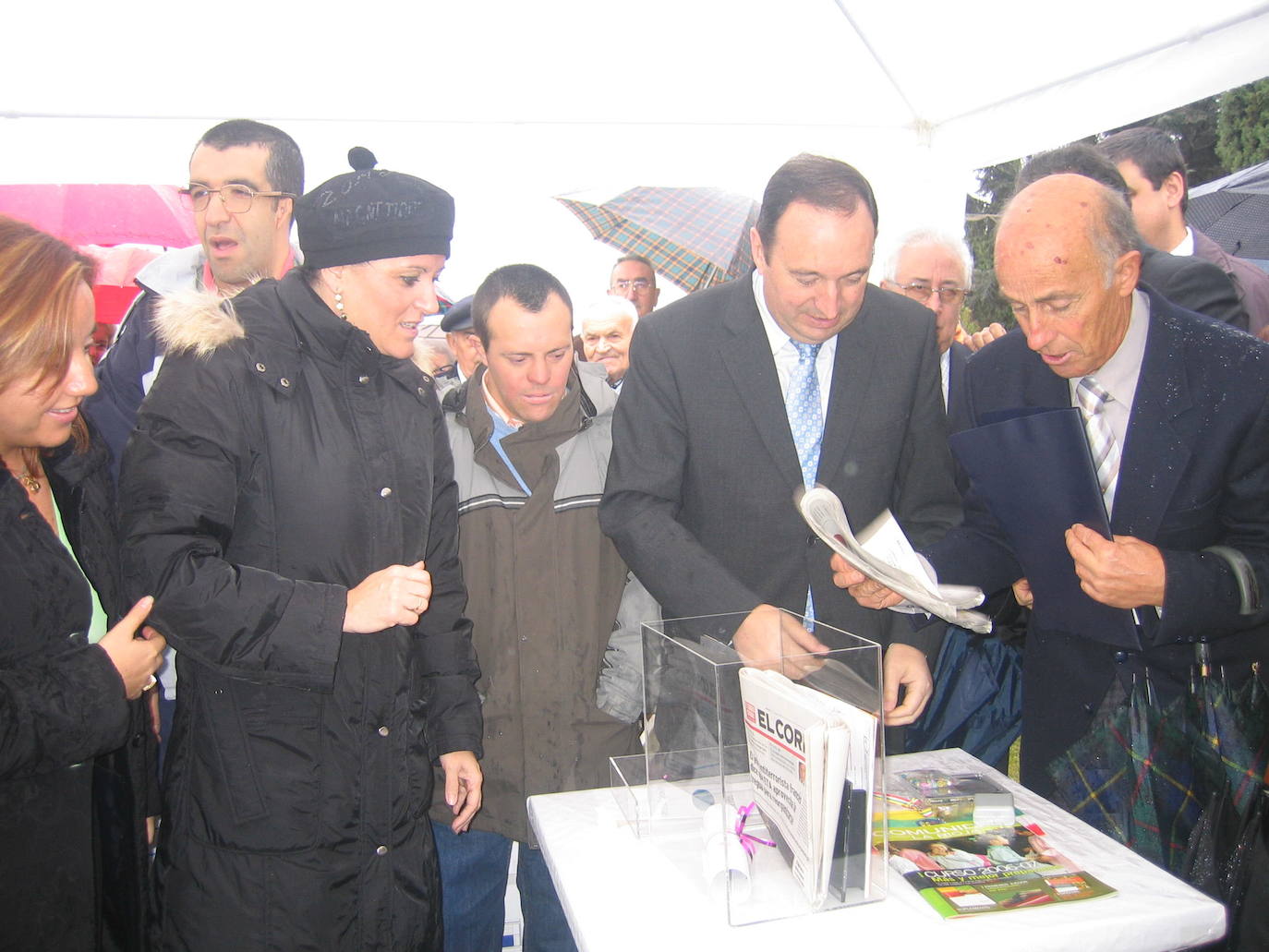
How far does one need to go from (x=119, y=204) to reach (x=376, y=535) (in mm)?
3239

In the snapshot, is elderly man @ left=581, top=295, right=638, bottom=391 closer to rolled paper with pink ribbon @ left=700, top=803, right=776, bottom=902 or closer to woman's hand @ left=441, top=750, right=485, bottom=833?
woman's hand @ left=441, top=750, right=485, bottom=833

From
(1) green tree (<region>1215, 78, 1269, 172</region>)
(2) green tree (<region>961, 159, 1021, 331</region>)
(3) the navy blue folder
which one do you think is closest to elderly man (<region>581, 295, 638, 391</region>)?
(3) the navy blue folder

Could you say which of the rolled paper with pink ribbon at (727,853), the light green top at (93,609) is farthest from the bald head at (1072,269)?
the light green top at (93,609)

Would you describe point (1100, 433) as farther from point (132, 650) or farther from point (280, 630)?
point (132, 650)

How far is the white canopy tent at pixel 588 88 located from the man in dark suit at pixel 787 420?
160cm

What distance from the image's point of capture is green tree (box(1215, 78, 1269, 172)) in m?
12.5

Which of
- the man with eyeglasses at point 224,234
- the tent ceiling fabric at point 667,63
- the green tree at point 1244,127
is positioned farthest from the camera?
the green tree at point 1244,127

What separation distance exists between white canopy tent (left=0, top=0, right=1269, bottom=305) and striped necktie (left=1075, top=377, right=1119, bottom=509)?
→ 1616mm

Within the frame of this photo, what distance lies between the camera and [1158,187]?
3.02 m

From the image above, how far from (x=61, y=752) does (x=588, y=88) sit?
3062 millimetres

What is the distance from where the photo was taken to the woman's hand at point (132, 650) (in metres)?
1.57

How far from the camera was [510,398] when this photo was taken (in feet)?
7.68

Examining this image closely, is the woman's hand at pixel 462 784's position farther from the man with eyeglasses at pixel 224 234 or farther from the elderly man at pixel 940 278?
the elderly man at pixel 940 278

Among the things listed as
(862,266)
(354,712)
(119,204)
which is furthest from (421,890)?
(119,204)
